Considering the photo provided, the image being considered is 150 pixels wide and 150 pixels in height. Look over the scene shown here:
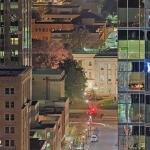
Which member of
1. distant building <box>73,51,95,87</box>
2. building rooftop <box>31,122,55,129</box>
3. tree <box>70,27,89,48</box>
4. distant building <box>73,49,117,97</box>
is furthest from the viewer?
tree <box>70,27,89,48</box>

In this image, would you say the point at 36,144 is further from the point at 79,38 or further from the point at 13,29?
the point at 79,38

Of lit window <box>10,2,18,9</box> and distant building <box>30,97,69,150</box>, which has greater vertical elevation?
lit window <box>10,2,18,9</box>

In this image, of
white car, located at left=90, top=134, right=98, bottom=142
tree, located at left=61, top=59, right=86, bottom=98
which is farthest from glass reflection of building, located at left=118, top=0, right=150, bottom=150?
tree, located at left=61, top=59, right=86, bottom=98

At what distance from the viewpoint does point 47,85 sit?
2199 inches

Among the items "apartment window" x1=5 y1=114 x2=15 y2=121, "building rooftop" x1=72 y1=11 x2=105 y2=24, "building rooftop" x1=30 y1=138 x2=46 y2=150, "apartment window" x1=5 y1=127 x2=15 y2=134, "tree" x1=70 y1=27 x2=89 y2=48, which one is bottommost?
"building rooftop" x1=30 y1=138 x2=46 y2=150

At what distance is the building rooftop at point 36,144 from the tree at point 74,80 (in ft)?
81.0

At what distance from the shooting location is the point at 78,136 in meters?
53.5

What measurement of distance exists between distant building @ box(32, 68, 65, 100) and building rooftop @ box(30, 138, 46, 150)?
607 inches

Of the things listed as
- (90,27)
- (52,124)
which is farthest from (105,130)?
(90,27)

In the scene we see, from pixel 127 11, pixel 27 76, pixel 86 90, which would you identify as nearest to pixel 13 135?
pixel 27 76

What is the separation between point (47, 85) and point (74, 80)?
1085 centimetres

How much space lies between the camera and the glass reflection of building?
648 inches

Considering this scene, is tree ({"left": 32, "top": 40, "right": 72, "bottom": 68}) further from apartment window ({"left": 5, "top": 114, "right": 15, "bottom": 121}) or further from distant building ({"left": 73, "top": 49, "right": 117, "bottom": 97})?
apartment window ({"left": 5, "top": 114, "right": 15, "bottom": 121})

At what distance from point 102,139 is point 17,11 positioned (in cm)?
901
